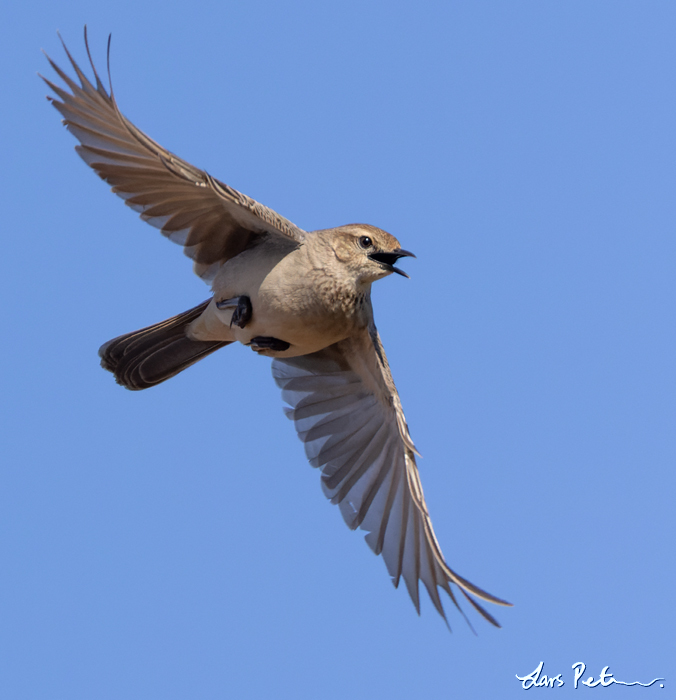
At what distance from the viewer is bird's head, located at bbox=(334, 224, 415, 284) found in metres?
8.38

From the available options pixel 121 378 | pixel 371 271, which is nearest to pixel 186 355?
pixel 121 378

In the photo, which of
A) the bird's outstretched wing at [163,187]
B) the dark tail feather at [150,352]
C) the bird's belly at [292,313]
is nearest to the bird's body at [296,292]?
the bird's belly at [292,313]

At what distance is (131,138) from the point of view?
303 inches

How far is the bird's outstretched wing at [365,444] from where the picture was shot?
9180 millimetres

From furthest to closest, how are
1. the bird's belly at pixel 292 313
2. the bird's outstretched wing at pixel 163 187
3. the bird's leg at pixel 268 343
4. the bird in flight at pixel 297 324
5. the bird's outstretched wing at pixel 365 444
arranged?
the bird's outstretched wing at pixel 365 444, the bird's leg at pixel 268 343, the bird's belly at pixel 292 313, the bird in flight at pixel 297 324, the bird's outstretched wing at pixel 163 187

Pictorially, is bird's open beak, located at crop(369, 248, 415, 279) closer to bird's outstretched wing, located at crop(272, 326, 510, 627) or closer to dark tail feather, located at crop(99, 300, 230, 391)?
bird's outstretched wing, located at crop(272, 326, 510, 627)

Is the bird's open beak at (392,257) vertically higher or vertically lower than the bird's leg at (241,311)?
lower

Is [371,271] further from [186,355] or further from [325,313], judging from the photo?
[186,355]

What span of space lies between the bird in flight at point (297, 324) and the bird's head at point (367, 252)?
11 mm

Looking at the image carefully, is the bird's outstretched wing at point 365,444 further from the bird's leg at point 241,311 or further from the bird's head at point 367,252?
the bird's leg at point 241,311

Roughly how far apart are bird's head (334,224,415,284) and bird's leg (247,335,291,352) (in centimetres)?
87

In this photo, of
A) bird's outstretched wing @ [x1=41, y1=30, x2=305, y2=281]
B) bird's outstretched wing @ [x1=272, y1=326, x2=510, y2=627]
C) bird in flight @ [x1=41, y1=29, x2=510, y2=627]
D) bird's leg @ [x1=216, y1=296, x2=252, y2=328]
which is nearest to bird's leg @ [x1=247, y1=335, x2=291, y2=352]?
bird in flight @ [x1=41, y1=29, x2=510, y2=627]

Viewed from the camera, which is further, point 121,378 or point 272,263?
point 121,378

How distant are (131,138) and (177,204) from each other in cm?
81
